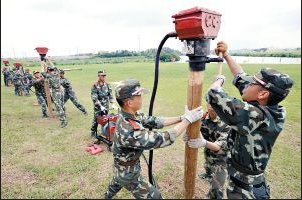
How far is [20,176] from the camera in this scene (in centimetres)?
537

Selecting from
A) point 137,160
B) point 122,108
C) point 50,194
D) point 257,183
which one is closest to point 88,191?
point 50,194

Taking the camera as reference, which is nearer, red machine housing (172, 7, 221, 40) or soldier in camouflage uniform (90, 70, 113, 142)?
red machine housing (172, 7, 221, 40)

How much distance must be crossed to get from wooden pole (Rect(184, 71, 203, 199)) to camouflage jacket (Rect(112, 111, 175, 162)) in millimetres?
296

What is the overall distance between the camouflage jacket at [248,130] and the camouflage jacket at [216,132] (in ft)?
2.94

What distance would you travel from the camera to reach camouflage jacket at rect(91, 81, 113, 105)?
7.70 meters

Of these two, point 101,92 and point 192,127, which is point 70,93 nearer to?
point 101,92

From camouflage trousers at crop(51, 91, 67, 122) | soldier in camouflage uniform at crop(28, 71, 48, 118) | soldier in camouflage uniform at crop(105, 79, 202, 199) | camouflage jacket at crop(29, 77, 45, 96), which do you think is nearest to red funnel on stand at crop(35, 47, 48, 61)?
camouflage trousers at crop(51, 91, 67, 122)

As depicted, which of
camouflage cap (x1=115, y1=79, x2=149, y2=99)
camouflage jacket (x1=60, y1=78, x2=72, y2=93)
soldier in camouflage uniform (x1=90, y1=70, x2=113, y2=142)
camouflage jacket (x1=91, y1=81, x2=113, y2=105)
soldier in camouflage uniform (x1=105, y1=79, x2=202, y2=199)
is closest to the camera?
soldier in camouflage uniform (x1=105, y1=79, x2=202, y2=199)

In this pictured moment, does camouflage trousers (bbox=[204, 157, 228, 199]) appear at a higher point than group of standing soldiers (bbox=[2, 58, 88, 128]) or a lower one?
lower

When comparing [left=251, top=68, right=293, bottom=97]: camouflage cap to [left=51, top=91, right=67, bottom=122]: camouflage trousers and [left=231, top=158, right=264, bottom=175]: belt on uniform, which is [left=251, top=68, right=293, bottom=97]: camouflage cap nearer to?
[left=231, top=158, right=264, bottom=175]: belt on uniform

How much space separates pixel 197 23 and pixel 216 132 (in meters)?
2.16

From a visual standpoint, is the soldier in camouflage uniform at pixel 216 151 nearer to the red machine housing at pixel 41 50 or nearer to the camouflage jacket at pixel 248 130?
the camouflage jacket at pixel 248 130

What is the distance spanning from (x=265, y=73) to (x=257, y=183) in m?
1.23

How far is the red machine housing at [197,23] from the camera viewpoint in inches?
88.5
